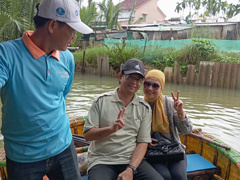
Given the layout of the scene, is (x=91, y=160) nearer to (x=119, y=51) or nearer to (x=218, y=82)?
(x=218, y=82)

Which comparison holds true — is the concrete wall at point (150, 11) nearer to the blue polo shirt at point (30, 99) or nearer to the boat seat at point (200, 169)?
the boat seat at point (200, 169)

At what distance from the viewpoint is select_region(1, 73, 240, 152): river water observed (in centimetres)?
620

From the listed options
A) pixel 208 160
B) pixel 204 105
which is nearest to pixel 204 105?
pixel 204 105

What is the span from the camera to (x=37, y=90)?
1.52 metres

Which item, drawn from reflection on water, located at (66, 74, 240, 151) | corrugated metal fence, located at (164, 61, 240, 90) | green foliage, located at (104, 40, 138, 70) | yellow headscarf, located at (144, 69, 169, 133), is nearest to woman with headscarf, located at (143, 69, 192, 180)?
yellow headscarf, located at (144, 69, 169, 133)

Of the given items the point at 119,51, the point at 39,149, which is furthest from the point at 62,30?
the point at 119,51

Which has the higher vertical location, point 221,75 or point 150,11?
point 150,11

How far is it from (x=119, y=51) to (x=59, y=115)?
1310 cm

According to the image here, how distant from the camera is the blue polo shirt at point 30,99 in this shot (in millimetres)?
1429

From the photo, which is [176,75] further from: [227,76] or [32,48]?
[32,48]

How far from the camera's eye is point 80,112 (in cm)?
705

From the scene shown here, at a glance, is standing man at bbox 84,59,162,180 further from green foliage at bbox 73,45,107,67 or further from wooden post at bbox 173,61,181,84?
green foliage at bbox 73,45,107,67

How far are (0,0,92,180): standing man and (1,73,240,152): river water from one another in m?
4.69

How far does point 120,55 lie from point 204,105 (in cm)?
706
